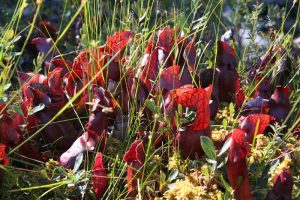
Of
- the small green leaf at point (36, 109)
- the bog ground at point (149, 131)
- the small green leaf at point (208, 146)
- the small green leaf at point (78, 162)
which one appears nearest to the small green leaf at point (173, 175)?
the bog ground at point (149, 131)

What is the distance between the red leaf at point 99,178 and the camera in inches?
60.9

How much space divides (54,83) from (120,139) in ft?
0.98

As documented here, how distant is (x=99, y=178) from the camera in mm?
1565

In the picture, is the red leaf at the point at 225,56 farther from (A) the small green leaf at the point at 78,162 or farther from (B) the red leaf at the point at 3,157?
(B) the red leaf at the point at 3,157

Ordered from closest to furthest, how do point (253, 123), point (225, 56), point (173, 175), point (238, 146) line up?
1. point (238, 146)
2. point (173, 175)
3. point (253, 123)
4. point (225, 56)

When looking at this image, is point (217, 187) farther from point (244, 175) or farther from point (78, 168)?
point (78, 168)

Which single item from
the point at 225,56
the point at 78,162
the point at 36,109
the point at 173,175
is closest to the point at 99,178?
the point at 78,162

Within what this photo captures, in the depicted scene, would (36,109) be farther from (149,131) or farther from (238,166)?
(238,166)

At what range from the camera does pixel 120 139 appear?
1.81 m

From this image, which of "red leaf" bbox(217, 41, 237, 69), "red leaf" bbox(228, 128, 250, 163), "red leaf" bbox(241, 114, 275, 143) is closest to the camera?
"red leaf" bbox(228, 128, 250, 163)

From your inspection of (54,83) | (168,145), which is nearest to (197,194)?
(168,145)

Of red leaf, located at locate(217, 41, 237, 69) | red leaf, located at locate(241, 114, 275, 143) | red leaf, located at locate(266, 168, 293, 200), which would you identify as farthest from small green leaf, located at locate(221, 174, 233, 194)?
red leaf, located at locate(217, 41, 237, 69)

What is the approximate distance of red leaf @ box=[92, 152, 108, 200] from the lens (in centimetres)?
155

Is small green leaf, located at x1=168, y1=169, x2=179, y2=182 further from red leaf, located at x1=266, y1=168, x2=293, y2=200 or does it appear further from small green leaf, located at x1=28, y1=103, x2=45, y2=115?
small green leaf, located at x1=28, y1=103, x2=45, y2=115
